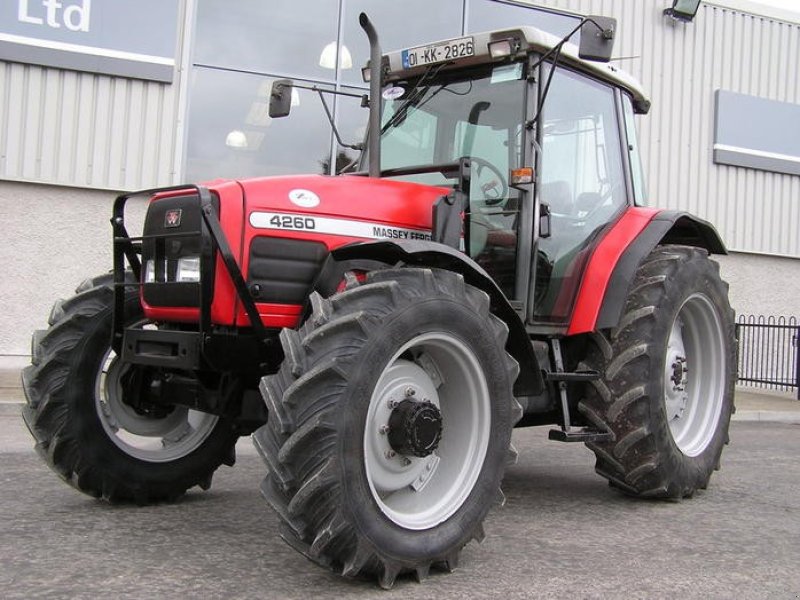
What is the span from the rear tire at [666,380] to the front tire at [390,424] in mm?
1203

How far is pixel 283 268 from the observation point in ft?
12.4

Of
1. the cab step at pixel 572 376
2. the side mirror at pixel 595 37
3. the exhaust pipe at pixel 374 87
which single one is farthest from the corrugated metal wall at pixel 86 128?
the side mirror at pixel 595 37

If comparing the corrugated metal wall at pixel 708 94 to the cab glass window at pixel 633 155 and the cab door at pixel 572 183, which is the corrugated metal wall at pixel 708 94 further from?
the cab door at pixel 572 183

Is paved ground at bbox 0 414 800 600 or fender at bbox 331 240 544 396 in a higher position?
fender at bbox 331 240 544 396

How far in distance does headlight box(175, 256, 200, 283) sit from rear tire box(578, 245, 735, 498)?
2209mm

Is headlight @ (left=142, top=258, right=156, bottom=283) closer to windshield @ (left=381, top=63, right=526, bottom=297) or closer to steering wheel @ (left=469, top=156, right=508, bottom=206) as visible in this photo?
Answer: windshield @ (left=381, top=63, right=526, bottom=297)

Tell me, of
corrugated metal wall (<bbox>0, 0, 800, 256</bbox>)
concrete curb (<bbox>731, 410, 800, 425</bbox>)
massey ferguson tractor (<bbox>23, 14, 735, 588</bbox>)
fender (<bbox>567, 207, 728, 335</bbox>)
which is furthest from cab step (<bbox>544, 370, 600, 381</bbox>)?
corrugated metal wall (<bbox>0, 0, 800, 256</bbox>)

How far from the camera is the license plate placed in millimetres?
4684

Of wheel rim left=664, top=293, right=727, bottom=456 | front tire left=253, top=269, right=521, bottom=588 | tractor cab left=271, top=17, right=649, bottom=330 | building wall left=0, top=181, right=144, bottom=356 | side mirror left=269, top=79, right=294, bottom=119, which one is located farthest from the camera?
building wall left=0, top=181, right=144, bottom=356

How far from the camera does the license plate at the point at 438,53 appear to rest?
15.4 feet

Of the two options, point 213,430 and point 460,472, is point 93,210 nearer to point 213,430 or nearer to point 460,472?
point 213,430

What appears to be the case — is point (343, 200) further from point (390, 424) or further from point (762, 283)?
point (762, 283)

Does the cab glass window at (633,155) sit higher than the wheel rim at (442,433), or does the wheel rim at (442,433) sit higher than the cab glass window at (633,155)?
the cab glass window at (633,155)

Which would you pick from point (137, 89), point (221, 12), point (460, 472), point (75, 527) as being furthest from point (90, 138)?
point (460, 472)
